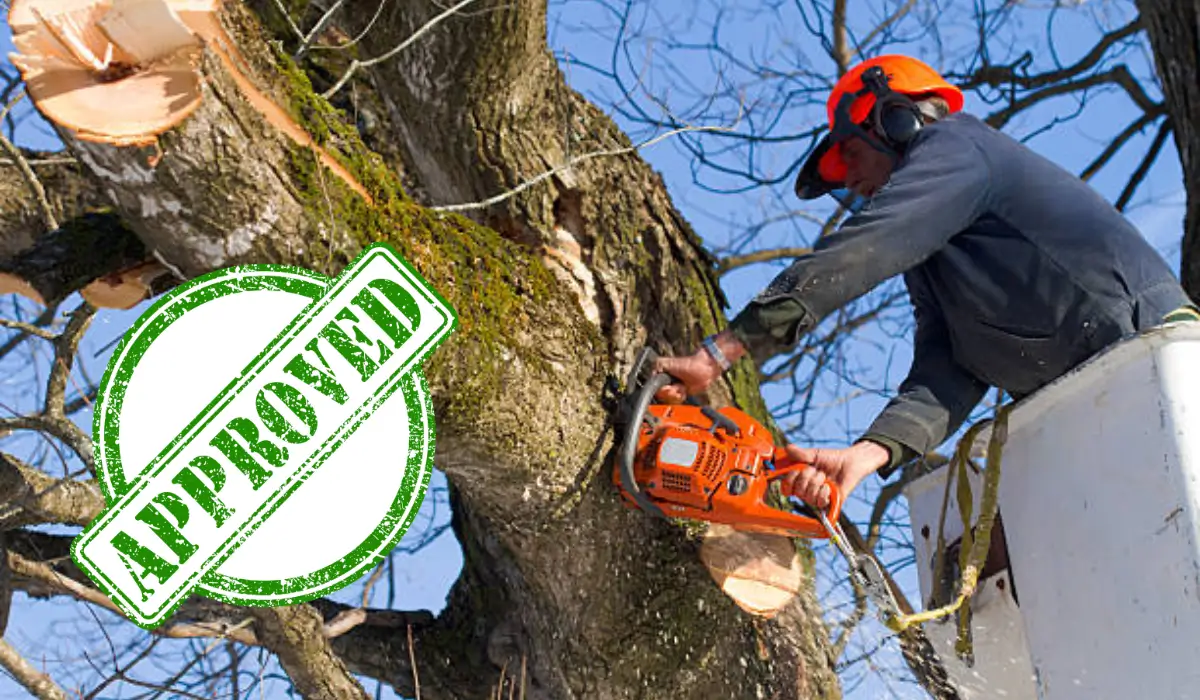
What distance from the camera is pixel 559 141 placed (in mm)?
3094

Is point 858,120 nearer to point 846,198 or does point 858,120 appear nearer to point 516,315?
point 846,198

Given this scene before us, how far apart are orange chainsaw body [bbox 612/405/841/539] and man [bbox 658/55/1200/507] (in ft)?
0.22

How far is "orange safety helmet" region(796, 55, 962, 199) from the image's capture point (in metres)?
2.90

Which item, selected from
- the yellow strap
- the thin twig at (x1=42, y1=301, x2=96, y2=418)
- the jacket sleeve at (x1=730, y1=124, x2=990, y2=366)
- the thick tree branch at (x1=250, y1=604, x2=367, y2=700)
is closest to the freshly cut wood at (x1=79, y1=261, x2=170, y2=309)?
the thin twig at (x1=42, y1=301, x2=96, y2=418)

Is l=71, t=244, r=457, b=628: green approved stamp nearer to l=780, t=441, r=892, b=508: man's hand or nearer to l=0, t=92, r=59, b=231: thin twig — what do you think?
l=0, t=92, r=59, b=231: thin twig

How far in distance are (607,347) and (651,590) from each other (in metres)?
0.64

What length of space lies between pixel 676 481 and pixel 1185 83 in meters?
2.61

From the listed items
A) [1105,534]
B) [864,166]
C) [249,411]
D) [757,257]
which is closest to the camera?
[1105,534]

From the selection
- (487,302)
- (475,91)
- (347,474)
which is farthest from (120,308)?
(475,91)

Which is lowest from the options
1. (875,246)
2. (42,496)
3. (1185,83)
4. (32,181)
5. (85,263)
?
(42,496)

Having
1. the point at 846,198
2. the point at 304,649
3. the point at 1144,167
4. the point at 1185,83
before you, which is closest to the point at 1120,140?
the point at 1144,167

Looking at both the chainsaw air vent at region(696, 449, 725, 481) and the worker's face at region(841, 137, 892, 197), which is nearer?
the chainsaw air vent at region(696, 449, 725, 481)

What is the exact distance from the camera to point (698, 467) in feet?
8.48

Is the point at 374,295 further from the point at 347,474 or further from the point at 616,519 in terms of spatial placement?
the point at 616,519
